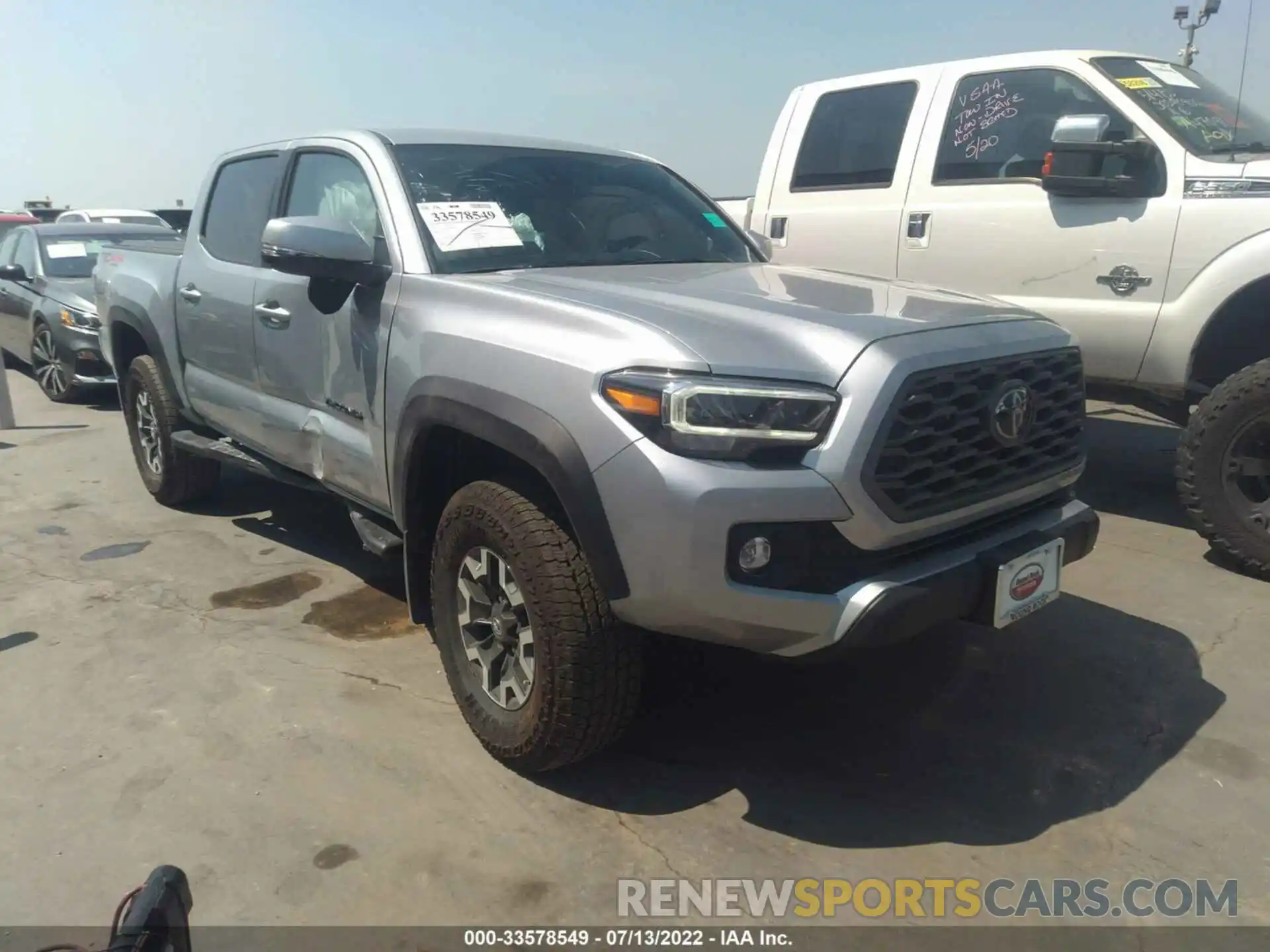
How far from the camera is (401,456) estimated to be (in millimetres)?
3191

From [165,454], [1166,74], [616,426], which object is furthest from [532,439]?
[1166,74]

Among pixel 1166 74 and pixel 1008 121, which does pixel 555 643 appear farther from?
pixel 1166 74

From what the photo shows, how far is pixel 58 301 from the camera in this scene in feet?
30.1

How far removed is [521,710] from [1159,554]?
10.9ft

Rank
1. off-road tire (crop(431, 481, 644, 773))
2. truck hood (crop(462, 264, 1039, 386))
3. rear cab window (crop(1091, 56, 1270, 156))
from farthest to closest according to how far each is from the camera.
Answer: rear cab window (crop(1091, 56, 1270, 156)), off-road tire (crop(431, 481, 644, 773)), truck hood (crop(462, 264, 1039, 386))

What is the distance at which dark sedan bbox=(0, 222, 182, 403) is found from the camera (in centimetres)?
895

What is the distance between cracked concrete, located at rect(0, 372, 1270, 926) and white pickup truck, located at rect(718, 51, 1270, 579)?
73 cm

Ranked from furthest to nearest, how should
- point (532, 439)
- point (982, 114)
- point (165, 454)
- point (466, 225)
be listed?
point (165, 454), point (982, 114), point (466, 225), point (532, 439)

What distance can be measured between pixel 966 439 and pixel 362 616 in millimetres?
2599

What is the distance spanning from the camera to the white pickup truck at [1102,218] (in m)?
4.38

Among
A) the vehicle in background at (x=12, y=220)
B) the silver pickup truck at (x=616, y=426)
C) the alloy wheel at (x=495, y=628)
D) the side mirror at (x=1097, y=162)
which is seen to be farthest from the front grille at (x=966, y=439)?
the vehicle in background at (x=12, y=220)

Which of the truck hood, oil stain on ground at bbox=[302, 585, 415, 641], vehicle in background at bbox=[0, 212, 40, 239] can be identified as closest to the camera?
the truck hood

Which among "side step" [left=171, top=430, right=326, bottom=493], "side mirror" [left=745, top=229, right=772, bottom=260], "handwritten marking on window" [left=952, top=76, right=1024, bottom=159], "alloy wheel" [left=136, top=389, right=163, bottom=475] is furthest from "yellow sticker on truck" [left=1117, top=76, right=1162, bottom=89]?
"alloy wheel" [left=136, top=389, right=163, bottom=475]

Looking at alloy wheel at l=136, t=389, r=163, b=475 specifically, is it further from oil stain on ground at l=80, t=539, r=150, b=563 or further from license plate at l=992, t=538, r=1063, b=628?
license plate at l=992, t=538, r=1063, b=628
